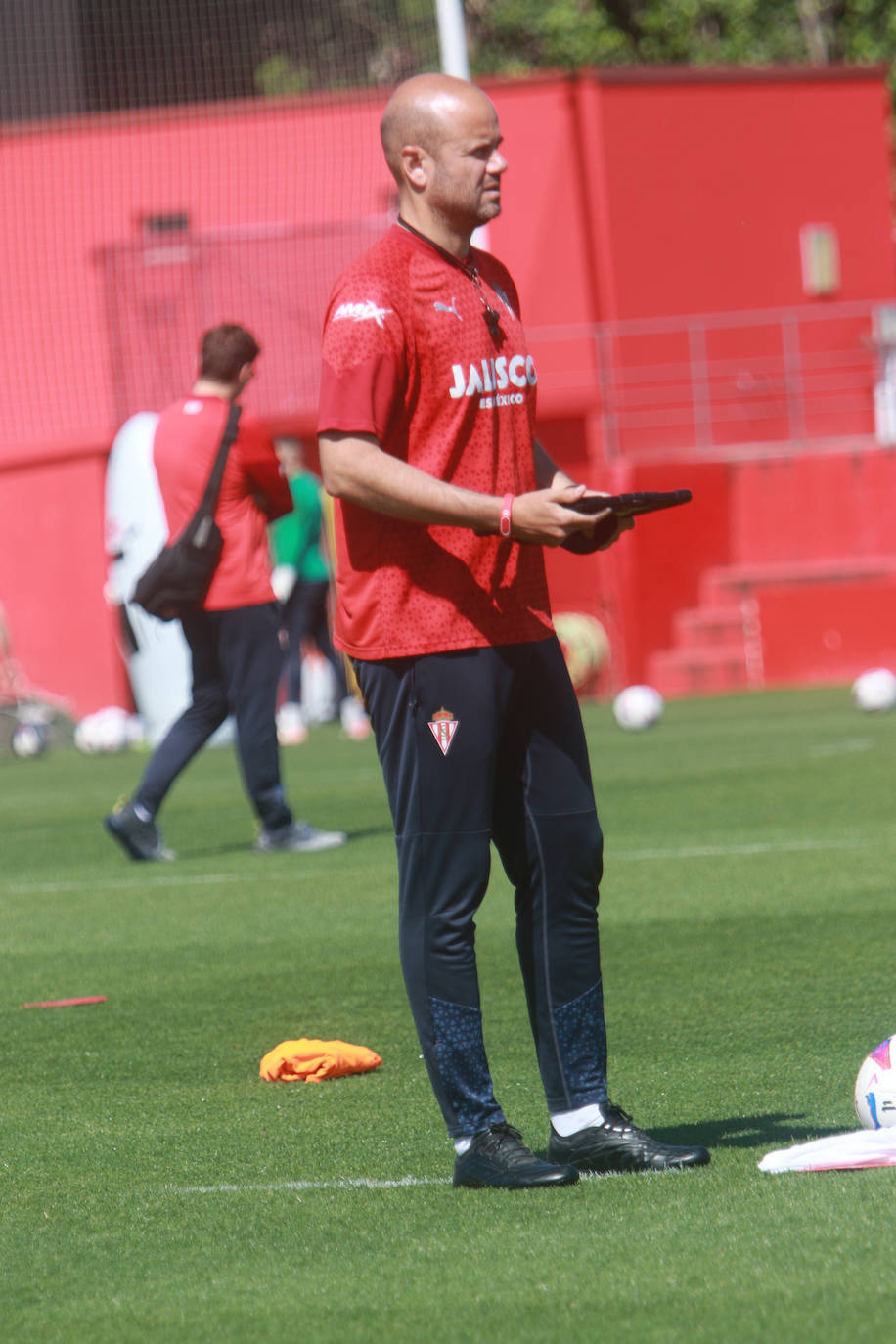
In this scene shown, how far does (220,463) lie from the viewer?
924cm

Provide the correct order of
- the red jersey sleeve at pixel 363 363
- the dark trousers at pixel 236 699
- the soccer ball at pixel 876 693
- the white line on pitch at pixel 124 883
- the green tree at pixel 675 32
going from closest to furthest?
the red jersey sleeve at pixel 363 363 < the white line on pitch at pixel 124 883 < the dark trousers at pixel 236 699 < the soccer ball at pixel 876 693 < the green tree at pixel 675 32

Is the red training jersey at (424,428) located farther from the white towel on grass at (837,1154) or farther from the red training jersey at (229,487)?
the red training jersey at (229,487)

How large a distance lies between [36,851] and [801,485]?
1281 centimetres

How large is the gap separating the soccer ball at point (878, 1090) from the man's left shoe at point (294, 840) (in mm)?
5761

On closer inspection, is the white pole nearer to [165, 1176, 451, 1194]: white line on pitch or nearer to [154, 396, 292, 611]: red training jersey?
[154, 396, 292, 611]: red training jersey

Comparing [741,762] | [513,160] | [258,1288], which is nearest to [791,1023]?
[258,1288]

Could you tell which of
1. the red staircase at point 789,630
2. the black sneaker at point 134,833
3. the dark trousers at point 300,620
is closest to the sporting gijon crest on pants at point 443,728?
the black sneaker at point 134,833

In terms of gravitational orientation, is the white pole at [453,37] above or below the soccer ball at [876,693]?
above

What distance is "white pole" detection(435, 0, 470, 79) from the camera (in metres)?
17.5

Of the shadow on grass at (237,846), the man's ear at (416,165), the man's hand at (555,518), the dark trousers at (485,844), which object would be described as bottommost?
the shadow on grass at (237,846)

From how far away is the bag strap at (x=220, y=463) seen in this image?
9.24 metres

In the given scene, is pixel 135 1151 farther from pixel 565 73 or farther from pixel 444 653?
pixel 565 73

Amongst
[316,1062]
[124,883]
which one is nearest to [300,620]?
[124,883]

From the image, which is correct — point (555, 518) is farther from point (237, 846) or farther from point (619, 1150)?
point (237, 846)
